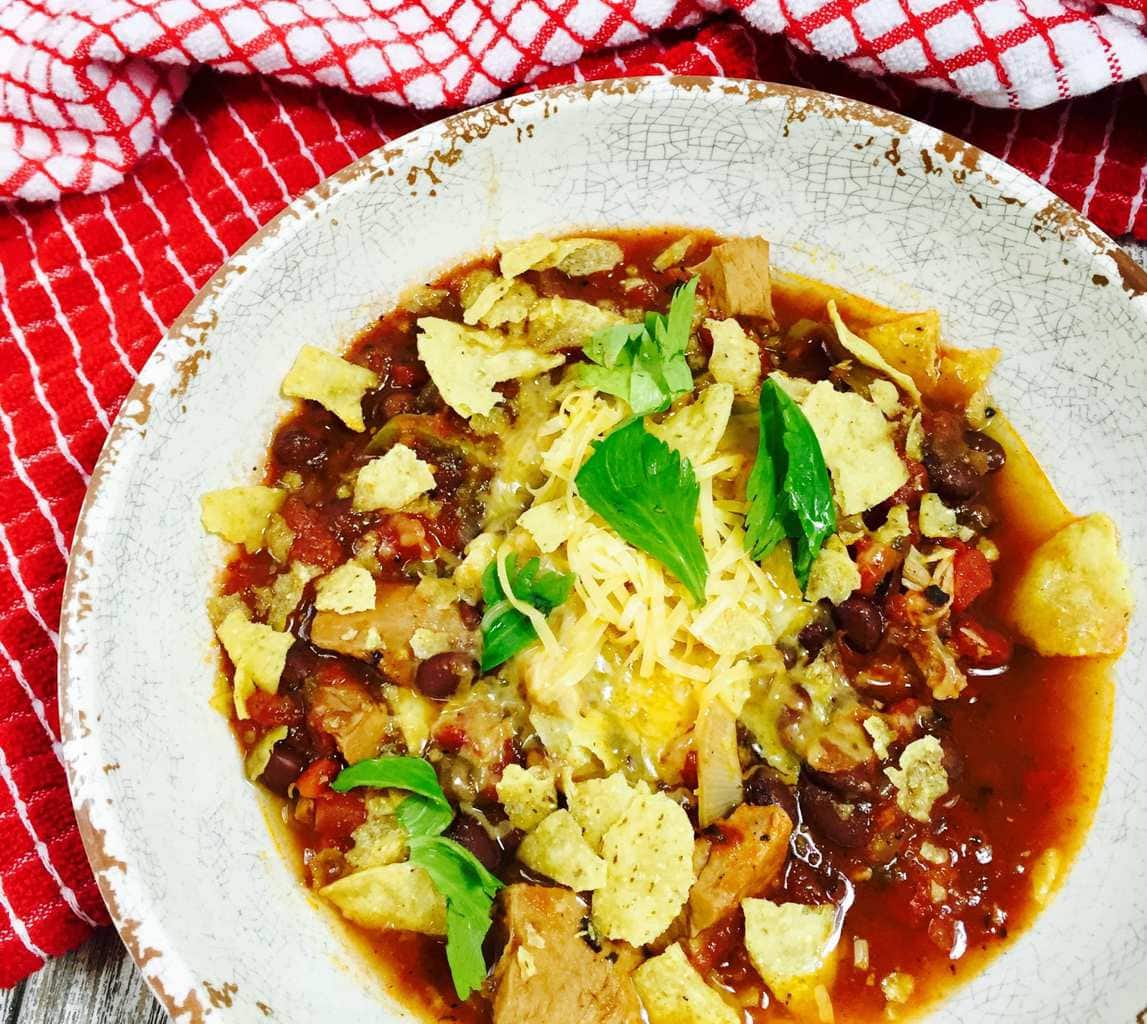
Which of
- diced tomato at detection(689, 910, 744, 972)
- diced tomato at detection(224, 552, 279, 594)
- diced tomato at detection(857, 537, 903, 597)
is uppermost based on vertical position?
diced tomato at detection(224, 552, 279, 594)

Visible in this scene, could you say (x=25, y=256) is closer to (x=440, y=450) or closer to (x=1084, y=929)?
(x=440, y=450)

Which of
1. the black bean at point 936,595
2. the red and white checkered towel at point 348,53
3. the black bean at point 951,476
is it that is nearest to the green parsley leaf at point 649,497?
the black bean at point 936,595

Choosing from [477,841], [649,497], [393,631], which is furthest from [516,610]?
[477,841]

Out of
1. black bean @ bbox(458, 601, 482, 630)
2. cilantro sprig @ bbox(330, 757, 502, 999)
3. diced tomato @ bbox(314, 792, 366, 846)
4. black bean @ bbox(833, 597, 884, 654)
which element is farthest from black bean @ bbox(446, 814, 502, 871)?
black bean @ bbox(833, 597, 884, 654)

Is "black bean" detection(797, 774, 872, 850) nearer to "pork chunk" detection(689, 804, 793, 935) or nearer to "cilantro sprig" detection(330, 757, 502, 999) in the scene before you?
"pork chunk" detection(689, 804, 793, 935)

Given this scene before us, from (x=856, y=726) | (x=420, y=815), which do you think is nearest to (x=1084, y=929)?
(x=856, y=726)

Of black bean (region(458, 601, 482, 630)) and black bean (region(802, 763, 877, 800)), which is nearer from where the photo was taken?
black bean (region(802, 763, 877, 800))
